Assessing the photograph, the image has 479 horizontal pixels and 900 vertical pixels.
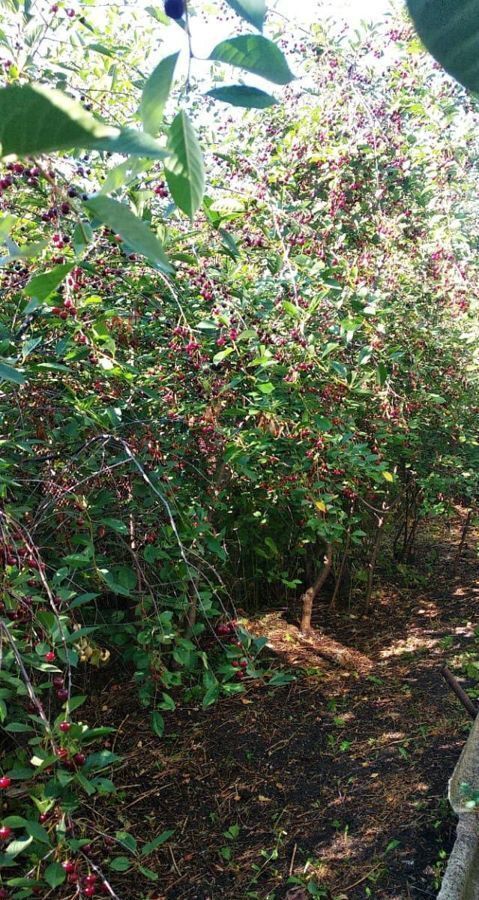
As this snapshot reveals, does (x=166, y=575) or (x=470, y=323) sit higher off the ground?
(x=470, y=323)

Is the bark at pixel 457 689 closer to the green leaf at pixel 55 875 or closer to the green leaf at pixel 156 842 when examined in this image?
the green leaf at pixel 156 842

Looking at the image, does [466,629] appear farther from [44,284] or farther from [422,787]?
[44,284]

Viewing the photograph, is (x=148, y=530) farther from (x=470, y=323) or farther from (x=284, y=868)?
(x=470, y=323)

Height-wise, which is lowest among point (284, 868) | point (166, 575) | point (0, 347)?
point (284, 868)

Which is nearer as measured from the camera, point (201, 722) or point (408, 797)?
point (408, 797)

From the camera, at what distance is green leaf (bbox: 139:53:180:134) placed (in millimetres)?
279

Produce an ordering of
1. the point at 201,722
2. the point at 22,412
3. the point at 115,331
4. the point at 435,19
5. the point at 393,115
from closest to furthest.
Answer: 1. the point at 435,19
2. the point at 22,412
3. the point at 115,331
4. the point at 201,722
5. the point at 393,115

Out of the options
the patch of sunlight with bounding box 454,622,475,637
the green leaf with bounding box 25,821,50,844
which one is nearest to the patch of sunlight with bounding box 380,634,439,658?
the patch of sunlight with bounding box 454,622,475,637

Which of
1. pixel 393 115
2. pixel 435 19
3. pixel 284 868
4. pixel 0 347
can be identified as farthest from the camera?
pixel 393 115

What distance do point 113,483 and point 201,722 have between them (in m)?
1.55

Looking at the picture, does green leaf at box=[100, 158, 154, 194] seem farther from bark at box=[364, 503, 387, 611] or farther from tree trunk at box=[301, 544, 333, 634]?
bark at box=[364, 503, 387, 611]

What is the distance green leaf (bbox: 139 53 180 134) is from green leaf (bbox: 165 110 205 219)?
31 mm

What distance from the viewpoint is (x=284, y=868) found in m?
2.38

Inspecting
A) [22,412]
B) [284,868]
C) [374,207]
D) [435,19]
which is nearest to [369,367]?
[374,207]
